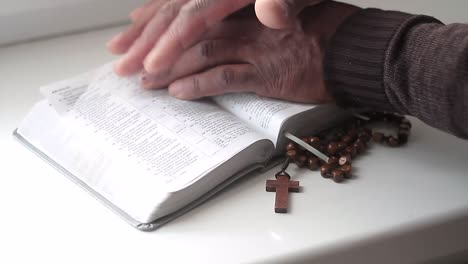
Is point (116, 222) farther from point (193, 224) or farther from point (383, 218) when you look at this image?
point (383, 218)

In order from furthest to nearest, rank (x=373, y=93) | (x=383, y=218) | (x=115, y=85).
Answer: (x=115, y=85) → (x=373, y=93) → (x=383, y=218)

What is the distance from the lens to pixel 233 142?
2.32 ft

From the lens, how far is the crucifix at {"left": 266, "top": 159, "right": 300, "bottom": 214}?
652 millimetres

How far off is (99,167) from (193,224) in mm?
135

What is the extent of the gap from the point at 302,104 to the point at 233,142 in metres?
0.11

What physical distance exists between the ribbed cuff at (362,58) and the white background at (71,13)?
0.28 metres

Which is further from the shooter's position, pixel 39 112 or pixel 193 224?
pixel 39 112

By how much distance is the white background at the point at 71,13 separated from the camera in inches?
39.3

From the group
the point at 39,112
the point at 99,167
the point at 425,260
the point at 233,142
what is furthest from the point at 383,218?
the point at 39,112

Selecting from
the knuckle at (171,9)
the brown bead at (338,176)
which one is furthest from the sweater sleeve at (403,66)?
the knuckle at (171,9)

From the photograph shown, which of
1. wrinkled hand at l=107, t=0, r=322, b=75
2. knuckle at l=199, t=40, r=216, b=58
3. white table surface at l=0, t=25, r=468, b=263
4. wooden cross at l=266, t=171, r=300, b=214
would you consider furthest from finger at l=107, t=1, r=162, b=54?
wooden cross at l=266, t=171, r=300, b=214

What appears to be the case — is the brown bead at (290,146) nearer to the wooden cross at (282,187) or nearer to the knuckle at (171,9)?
the wooden cross at (282,187)

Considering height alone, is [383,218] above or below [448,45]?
below

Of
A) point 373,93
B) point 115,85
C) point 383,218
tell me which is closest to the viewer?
point 383,218
